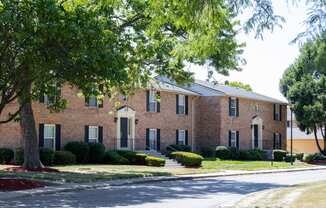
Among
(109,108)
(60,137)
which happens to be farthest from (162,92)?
(60,137)

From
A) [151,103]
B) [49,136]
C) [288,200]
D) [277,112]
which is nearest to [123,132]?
[151,103]

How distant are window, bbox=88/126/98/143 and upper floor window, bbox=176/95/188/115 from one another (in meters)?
10.1

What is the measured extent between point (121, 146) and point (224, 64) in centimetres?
1506

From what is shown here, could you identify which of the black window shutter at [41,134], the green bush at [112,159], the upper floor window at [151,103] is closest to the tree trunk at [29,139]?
the black window shutter at [41,134]

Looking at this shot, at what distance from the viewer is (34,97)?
24172 millimetres

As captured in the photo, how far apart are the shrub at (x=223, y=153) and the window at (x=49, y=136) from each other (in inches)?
695

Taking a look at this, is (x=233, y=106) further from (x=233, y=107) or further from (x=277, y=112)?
(x=277, y=112)

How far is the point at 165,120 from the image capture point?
164ft

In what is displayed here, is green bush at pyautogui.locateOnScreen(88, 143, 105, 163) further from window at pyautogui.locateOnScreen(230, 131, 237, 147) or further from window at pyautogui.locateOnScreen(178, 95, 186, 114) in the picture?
window at pyautogui.locateOnScreen(230, 131, 237, 147)

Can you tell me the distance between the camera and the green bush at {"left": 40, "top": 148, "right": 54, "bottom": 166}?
37.0 metres

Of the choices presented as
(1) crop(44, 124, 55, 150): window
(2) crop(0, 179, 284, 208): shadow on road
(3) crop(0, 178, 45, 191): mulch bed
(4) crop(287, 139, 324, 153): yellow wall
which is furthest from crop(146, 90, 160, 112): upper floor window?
(4) crop(287, 139, 324, 153): yellow wall

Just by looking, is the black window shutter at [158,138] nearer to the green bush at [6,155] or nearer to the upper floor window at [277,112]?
the green bush at [6,155]

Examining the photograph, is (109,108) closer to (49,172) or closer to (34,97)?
(49,172)

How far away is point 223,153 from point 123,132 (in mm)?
10839
